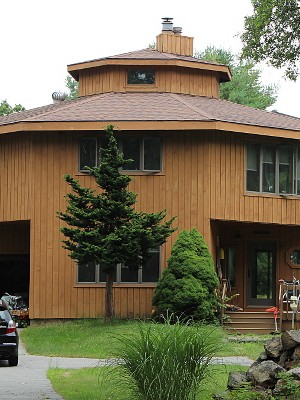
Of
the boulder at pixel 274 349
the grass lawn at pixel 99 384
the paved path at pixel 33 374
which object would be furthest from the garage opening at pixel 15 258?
the boulder at pixel 274 349

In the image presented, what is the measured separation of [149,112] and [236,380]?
17.4m

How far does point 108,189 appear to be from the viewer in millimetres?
27953

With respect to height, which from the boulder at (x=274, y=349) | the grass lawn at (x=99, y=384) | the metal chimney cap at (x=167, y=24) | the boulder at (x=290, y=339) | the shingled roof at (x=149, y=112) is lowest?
the grass lawn at (x=99, y=384)

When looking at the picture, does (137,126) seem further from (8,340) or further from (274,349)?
(274,349)

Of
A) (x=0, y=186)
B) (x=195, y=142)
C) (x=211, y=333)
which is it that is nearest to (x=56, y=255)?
(x=0, y=186)

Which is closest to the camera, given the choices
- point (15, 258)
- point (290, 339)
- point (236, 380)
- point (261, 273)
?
point (236, 380)

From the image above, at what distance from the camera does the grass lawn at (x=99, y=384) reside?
557 inches

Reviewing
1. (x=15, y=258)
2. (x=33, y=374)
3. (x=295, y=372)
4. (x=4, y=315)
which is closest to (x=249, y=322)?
(x=15, y=258)

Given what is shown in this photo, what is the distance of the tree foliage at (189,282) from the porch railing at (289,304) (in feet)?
6.24

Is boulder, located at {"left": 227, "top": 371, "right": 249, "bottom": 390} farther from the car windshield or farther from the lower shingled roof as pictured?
the lower shingled roof

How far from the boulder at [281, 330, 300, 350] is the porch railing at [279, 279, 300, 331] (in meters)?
13.6

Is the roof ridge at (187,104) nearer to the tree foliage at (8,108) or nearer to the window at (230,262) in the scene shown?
the window at (230,262)

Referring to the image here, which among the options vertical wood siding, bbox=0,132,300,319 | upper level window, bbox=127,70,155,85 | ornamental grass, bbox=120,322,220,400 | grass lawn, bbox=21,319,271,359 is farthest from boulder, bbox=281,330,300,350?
upper level window, bbox=127,70,155,85

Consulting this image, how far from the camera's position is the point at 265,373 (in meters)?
14.4
